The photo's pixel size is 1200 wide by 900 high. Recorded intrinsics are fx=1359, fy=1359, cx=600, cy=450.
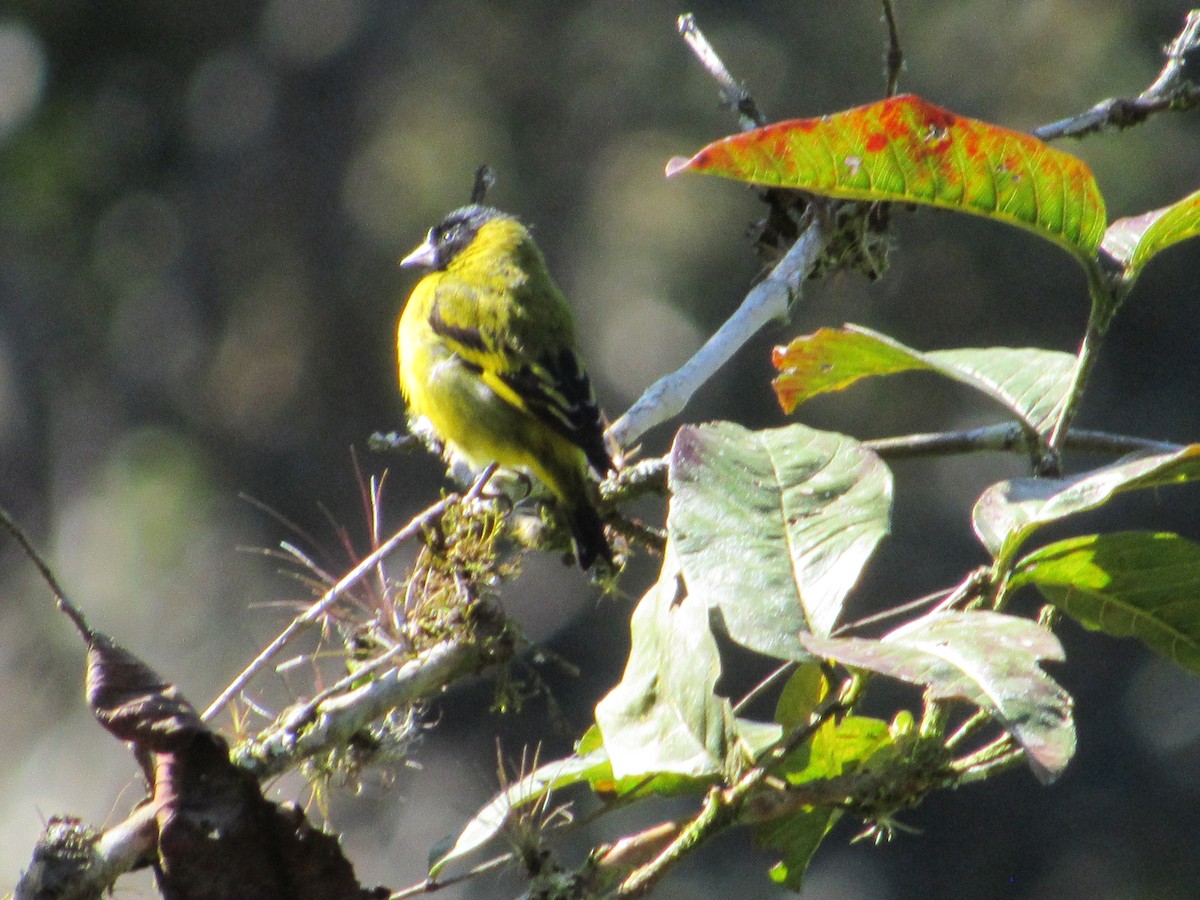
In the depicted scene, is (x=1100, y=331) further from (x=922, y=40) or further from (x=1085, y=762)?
(x=922, y=40)

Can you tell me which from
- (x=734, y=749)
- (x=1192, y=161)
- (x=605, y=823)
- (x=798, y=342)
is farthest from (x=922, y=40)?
(x=734, y=749)

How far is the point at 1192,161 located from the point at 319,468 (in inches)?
195

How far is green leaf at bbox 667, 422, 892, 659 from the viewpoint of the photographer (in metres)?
1.21

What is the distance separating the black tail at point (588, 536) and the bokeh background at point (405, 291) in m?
3.83

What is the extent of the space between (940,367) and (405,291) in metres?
6.16

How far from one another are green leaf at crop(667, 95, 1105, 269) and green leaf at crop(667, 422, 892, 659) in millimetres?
259

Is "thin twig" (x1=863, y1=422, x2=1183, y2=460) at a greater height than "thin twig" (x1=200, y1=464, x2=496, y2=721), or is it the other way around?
"thin twig" (x1=200, y1=464, x2=496, y2=721)

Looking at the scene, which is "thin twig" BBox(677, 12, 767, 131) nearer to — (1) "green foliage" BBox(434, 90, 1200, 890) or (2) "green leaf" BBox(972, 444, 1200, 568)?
(1) "green foliage" BBox(434, 90, 1200, 890)

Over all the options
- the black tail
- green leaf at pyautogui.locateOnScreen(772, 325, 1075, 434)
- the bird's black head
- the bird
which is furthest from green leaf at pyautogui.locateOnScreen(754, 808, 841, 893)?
the bird's black head

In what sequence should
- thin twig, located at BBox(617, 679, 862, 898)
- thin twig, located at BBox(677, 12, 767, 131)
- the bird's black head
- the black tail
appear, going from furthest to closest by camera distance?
the bird's black head, thin twig, located at BBox(677, 12, 767, 131), the black tail, thin twig, located at BBox(617, 679, 862, 898)

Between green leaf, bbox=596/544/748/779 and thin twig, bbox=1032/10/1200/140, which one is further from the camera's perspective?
thin twig, bbox=1032/10/1200/140

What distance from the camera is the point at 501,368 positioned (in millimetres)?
3553

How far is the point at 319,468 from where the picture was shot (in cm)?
722

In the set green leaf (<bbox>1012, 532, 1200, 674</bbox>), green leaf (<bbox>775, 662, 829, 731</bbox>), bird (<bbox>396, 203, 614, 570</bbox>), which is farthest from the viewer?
bird (<bbox>396, 203, 614, 570</bbox>)
